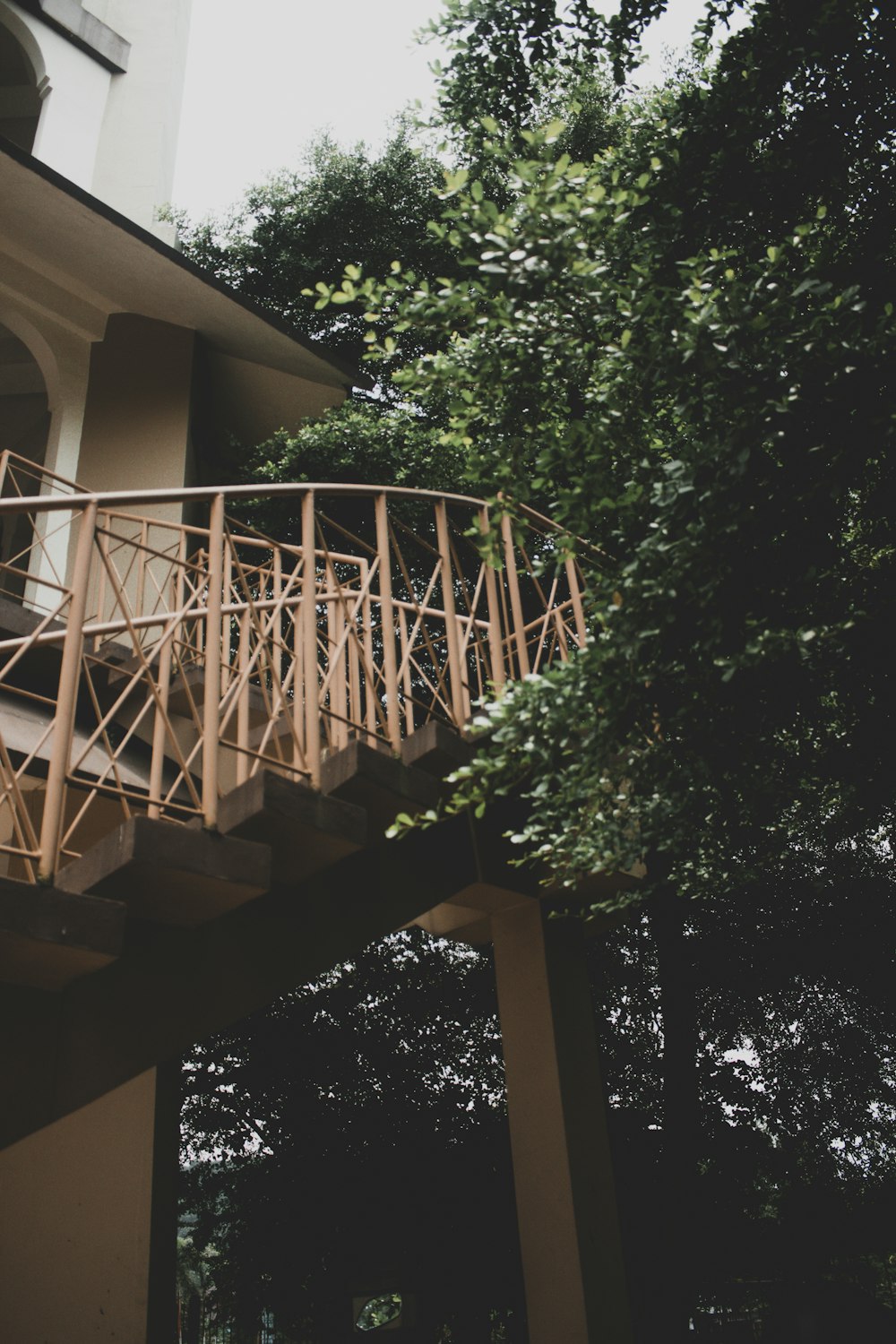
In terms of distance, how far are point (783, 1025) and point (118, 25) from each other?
13053mm

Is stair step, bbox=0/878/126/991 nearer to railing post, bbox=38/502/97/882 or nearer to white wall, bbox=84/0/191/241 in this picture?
railing post, bbox=38/502/97/882

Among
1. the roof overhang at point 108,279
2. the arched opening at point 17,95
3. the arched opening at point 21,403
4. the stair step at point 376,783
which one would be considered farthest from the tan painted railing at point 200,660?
the arched opening at point 17,95

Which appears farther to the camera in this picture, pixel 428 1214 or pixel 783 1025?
pixel 783 1025

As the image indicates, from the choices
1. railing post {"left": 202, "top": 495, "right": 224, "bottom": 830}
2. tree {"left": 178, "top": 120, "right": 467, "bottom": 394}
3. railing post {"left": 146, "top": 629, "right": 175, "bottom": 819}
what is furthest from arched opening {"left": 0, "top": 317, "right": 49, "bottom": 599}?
railing post {"left": 202, "top": 495, "right": 224, "bottom": 830}

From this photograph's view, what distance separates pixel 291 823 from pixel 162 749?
0.87 m

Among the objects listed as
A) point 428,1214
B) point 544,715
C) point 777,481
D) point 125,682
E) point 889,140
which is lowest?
point 428,1214

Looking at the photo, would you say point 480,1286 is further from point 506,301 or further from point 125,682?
point 506,301

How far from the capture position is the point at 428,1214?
1009 centimetres

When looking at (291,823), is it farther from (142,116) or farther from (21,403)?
(142,116)

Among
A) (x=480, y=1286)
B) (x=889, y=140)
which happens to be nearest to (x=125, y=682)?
(x=889, y=140)

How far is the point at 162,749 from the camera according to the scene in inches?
161

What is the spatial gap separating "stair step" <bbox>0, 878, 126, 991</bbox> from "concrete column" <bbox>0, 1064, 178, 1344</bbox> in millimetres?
3006

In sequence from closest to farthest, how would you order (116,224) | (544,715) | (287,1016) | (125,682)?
(544,715) → (125,682) → (116,224) → (287,1016)

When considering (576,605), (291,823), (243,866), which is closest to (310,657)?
(291,823)
